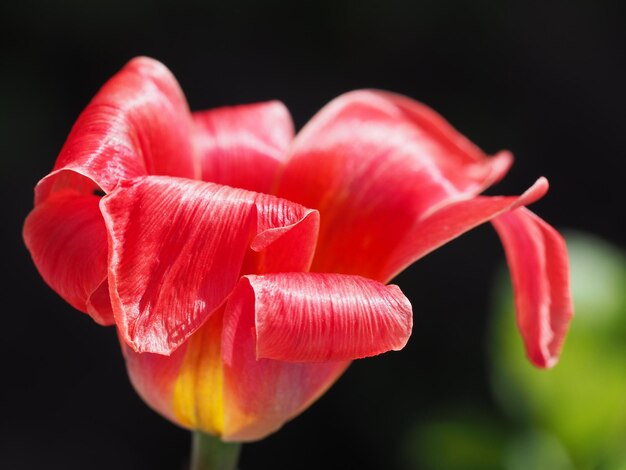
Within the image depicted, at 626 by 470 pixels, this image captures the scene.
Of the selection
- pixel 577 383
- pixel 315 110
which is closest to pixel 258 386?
pixel 577 383

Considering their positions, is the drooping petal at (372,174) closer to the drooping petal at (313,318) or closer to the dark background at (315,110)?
the drooping petal at (313,318)

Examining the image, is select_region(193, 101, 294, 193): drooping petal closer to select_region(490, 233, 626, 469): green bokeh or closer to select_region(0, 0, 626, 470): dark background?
select_region(490, 233, 626, 469): green bokeh

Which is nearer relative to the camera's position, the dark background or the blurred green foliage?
the blurred green foliage

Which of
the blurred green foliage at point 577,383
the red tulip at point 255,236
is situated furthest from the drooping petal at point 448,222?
the blurred green foliage at point 577,383

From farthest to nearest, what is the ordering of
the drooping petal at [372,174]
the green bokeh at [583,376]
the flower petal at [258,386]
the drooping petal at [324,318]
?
the green bokeh at [583,376], the drooping petal at [372,174], the flower petal at [258,386], the drooping petal at [324,318]

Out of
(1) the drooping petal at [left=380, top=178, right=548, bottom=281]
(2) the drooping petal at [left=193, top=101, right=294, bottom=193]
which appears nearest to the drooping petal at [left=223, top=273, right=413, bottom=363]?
(1) the drooping petal at [left=380, top=178, right=548, bottom=281]

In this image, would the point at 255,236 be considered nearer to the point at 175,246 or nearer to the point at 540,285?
the point at 175,246

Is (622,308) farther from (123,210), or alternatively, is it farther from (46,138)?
(46,138)
